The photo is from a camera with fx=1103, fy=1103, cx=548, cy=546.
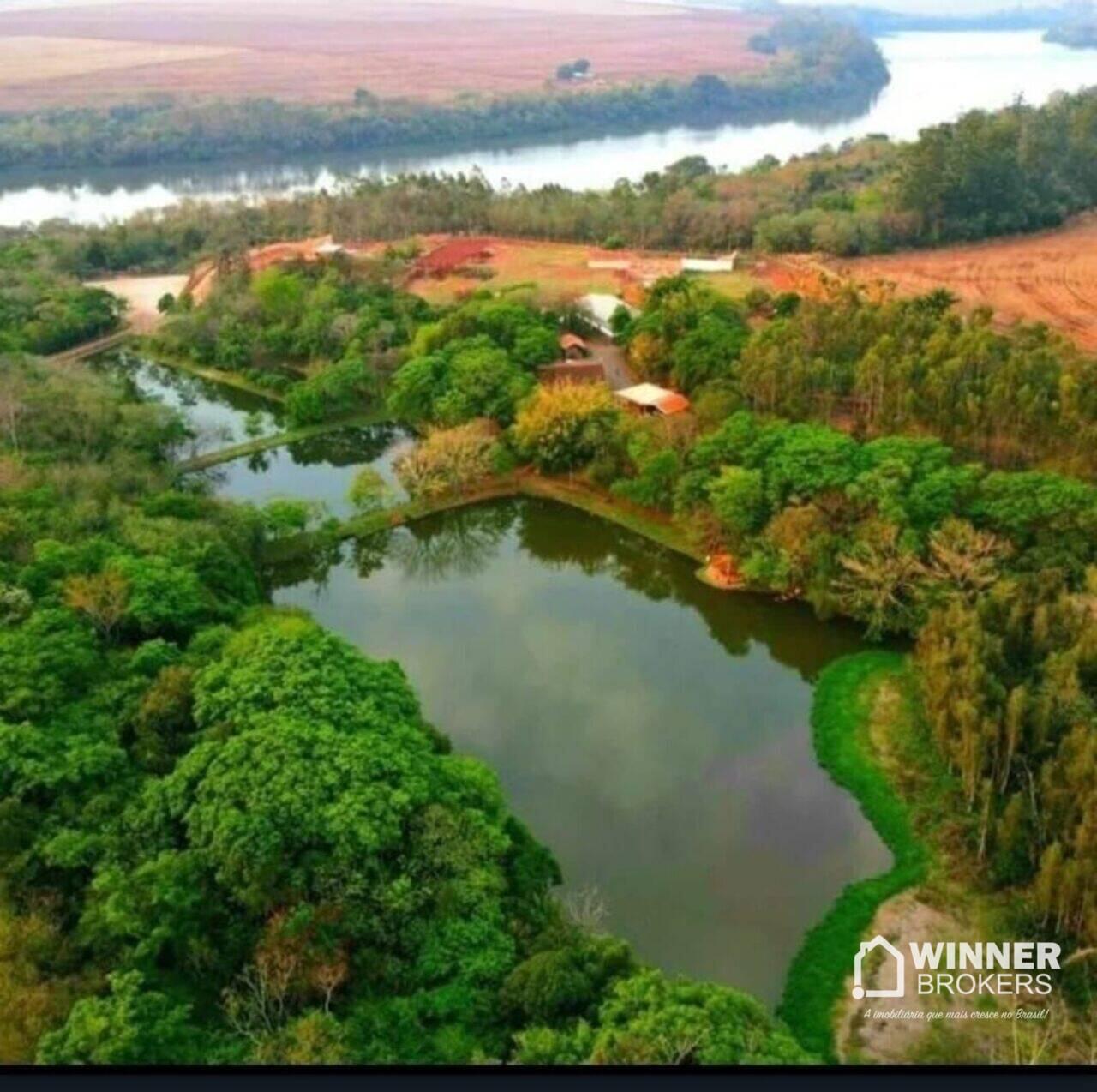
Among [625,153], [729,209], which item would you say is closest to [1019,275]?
[729,209]

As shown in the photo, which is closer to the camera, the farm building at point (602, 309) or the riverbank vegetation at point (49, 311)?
the farm building at point (602, 309)

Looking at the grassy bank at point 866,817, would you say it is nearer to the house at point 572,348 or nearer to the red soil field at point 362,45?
the house at point 572,348

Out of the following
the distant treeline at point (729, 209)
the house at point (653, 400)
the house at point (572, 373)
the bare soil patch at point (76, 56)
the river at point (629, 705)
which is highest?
the bare soil patch at point (76, 56)

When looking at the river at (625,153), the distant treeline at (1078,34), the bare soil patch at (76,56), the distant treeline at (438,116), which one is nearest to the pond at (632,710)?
the bare soil patch at (76,56)

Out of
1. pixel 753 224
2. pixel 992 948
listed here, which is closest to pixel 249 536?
pixel 992 948

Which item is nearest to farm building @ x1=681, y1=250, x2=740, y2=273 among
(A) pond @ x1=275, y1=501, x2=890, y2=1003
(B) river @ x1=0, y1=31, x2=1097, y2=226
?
(B) river @ x1=0, y1=31, x2=1097, y2=226

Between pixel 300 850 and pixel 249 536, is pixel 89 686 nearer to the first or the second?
pixel 300 850
